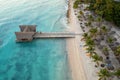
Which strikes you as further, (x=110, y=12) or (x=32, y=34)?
(x=110, y=12)

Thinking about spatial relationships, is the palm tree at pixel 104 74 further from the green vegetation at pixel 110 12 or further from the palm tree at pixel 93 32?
the green vegetation at pixel 110 12

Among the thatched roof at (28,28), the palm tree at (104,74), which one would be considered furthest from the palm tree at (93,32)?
the thatched roof at (28,28)

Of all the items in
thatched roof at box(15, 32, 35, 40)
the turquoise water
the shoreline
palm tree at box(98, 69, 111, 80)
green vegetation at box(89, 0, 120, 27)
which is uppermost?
green vegetation at box(89, 0, 120, 27)

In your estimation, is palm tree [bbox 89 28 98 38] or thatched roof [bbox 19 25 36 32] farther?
thatched roof [bbox 19 25 36 32]

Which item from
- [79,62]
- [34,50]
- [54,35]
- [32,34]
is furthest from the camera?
→ [54,35]

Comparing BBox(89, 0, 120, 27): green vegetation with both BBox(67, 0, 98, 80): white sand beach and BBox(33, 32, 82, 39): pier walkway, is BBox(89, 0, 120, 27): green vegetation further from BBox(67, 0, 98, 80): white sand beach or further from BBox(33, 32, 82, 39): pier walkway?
BBox(33, 32, 82, 39): pier walkway


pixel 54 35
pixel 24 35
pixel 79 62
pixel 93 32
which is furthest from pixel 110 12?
pixel 24 35

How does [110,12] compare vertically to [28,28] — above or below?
above

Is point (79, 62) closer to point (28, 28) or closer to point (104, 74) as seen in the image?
point (104, 74)

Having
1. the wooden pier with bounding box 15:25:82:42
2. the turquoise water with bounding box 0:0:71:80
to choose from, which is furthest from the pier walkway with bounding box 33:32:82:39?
the turquoise water with bounding box 0:0:71:80
